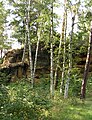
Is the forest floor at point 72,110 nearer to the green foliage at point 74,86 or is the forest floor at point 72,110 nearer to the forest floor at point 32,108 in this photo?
the forest floor at point 32,108

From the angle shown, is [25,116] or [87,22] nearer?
[25,116]

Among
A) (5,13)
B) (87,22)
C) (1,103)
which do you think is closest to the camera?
(1,103)

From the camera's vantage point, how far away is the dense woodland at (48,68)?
36.6 ft

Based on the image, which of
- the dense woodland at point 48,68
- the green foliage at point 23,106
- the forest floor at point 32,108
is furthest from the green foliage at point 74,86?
the green foliage at point 23,106

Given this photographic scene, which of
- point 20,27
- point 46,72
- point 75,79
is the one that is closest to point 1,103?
point 75,79

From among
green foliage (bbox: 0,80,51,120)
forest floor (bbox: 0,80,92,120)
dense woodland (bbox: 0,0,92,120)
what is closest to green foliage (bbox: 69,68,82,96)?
dense woodland (bbox: 0,0,92,120)

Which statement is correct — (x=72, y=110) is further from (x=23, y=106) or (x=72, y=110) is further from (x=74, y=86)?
(x=74, y=86)

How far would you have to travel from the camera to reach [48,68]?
1036 inches

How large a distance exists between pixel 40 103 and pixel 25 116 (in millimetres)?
1200

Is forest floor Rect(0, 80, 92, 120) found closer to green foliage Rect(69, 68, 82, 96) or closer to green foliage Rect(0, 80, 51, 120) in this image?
green foliage Rect(0, 80, 51, 120)

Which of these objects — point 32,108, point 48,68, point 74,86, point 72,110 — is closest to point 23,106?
point 32,108

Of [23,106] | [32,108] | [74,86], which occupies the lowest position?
[74,86]

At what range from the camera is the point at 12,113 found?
10.1m

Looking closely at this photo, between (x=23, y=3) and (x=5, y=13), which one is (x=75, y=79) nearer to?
(x=23, y=3)
